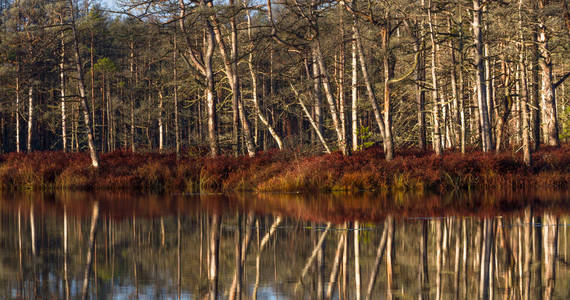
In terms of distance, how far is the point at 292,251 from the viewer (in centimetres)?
1184

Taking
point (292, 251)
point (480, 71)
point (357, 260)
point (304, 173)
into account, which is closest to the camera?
point (357, 260)

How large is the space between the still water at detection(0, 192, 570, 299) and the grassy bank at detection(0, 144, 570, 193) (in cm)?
518

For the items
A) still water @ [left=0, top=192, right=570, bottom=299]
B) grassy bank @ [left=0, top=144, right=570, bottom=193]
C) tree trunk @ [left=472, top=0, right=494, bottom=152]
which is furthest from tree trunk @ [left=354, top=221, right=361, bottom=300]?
tree trunk @ [left=472, top=0, right=494, bottom=152]

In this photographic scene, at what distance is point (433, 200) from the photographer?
21156mm

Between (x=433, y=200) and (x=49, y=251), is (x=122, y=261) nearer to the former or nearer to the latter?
(x=49, y=251)

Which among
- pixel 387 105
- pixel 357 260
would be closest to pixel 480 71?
pixel 387 105

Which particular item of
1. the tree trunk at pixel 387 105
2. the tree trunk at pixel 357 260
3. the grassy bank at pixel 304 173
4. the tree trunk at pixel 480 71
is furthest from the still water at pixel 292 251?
the tree trunk at pixel 480 71

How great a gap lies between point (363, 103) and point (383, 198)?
73.7 feet

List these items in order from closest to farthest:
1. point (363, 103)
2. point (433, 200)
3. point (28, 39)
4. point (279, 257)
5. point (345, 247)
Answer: point (279, 257)
point (345, 247)
point (433, 200)
point (28, 39)
point (363, 103)

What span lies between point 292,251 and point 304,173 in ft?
46.8

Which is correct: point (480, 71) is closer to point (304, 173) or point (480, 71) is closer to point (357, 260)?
point (304, 173)

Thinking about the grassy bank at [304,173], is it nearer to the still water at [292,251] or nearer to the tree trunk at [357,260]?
the still water at [292,251]

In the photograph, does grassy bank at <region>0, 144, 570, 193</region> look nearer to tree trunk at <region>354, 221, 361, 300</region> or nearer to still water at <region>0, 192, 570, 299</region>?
still water at <region>0, 192, 570, 299</region>

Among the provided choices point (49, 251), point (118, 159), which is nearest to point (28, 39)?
point (118, 159)
